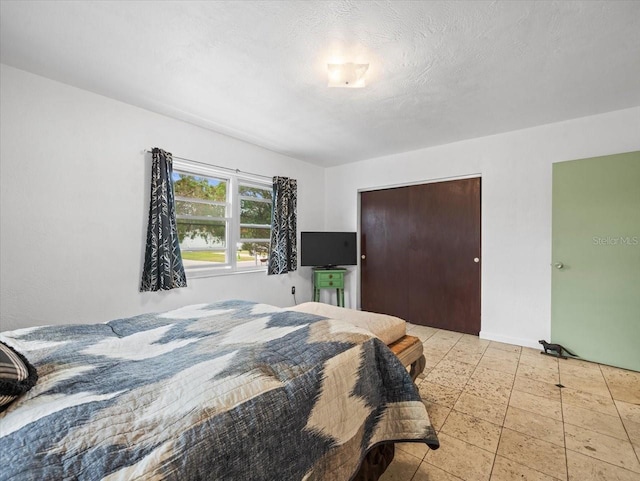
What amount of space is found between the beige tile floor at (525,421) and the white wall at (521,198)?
0.49 metres

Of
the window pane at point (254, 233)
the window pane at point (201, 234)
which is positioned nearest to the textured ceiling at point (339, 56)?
the window pane at point (201, 234)

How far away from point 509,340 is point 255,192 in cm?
363

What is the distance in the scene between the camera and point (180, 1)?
1.51 metres

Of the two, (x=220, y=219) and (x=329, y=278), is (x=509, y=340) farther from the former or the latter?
(x=220, y=219)

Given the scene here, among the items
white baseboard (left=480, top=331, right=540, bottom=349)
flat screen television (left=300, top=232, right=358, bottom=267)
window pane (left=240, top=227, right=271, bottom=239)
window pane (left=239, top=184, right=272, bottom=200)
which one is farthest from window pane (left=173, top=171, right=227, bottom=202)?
white baseboard (left=480, top=331, right=540, bottom=349)

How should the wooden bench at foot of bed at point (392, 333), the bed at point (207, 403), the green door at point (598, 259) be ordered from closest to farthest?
the bed at point (207, 403), the wooden bench at foot of bed at point (392, 333), the green door at point (598, 259)

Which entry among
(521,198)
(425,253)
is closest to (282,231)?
(425,253)

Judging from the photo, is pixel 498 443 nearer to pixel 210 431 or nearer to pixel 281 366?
pixel 281 366

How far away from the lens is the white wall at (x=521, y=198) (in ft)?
9.37

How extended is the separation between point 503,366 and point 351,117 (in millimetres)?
2826

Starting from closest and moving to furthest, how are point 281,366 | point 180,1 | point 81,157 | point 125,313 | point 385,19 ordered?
point 281,366 < point 180,1 < point 385,19 < point 81,157 < point 125,313

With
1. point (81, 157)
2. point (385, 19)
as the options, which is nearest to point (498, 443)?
point (385, 19)

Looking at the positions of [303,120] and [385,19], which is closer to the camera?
[385,19]

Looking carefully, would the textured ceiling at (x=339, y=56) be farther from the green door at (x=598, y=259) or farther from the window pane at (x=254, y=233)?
the window pane at (x=254, y=233)
